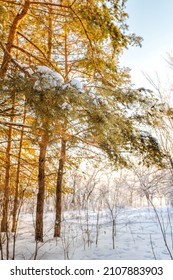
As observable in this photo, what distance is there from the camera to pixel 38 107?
9.86 ft

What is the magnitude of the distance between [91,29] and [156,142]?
2436mm

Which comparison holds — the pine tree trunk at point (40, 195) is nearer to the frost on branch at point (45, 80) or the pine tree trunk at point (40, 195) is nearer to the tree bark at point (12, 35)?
the tree bark at point (12, 35)

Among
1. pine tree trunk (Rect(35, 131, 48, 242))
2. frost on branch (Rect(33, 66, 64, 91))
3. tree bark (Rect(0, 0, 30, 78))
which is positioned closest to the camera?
frost on branch (Rect(33, 66, 64, 91))

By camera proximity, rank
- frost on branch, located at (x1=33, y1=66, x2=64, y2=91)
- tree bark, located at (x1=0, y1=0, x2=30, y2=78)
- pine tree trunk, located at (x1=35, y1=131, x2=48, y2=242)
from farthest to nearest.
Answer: pine tree trunk, located at (x1=35, y1=131, x2=48, y2=242), tree bark, located at (x1=0, y1=0, x2=30, y2=78), frost on branch, located at (x1=33, y1=66, x2=64, y2=91)

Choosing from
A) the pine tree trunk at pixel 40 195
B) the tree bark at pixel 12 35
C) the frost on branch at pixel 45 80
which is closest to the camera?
the frost on branch at pixel 45 80

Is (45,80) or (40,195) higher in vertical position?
(45,80)

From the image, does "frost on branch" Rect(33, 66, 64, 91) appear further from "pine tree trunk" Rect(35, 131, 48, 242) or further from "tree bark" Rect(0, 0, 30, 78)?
"pine tree trunk" Rect(35, 131, 48, 242)

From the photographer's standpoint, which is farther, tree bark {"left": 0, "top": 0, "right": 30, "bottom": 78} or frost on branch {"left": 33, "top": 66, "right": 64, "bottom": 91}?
A: tree bark {"left": 0, "top": 0, "right": 30, "bottom": 78}

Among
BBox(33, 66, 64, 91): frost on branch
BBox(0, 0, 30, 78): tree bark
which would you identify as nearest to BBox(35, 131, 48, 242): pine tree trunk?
BBox(0, 0, 30, 78): tree bark

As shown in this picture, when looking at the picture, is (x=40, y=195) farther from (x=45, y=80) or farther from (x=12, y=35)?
(x=12, y=35)

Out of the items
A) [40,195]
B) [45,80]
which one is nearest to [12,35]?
[45,80]

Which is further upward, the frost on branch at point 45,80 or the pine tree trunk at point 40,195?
the frost on branch at point 45,80

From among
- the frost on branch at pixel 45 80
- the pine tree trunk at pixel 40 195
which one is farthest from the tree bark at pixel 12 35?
the pine tree trunk at pixel 40 195
